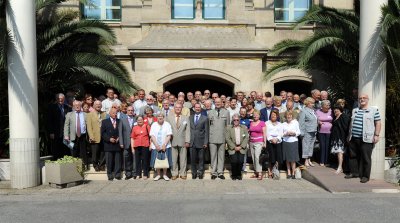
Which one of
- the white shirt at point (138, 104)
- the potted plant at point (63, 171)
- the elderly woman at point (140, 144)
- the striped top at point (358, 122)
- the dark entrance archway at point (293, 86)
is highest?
the dark entrance archway at point (293, 86)

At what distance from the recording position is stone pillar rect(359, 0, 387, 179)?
1057 cm

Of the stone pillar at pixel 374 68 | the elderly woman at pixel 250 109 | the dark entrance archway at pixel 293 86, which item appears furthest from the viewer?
the dark entrance archway at pixel 293 86

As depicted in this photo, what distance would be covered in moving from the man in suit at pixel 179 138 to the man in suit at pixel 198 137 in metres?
0.14

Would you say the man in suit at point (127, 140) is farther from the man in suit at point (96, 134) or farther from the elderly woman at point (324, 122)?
the elderly woman at point (324, 122)

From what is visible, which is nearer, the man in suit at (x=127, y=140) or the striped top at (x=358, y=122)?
the striped top at (x=358, y=122)

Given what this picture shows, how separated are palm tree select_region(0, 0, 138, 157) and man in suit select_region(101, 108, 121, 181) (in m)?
1.89

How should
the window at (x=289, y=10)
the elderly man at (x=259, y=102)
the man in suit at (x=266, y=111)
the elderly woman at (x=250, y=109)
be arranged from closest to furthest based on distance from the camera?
1. the elderly woman at (x=250, y=109)
2. the man in suit at (x=266, y=111)
3. the elderly man at (x=259, y=102)
4. the window at (x=289, y=10)

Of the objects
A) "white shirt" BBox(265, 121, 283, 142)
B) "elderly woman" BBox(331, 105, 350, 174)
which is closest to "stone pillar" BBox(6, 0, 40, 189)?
"white shirt" BBox(265, 121, 283, 142)

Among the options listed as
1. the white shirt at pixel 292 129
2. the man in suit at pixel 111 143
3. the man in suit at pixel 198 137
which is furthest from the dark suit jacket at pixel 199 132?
the white shirt at pixel 292 129

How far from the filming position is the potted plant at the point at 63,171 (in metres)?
10.1

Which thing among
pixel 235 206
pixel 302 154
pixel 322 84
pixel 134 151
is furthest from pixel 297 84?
pixel 235 206

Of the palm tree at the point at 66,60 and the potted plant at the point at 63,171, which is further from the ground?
the palm tree at the point at 66,60

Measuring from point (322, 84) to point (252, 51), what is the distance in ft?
9.89

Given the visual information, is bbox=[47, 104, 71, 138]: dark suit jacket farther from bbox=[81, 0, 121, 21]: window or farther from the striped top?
the striped top
